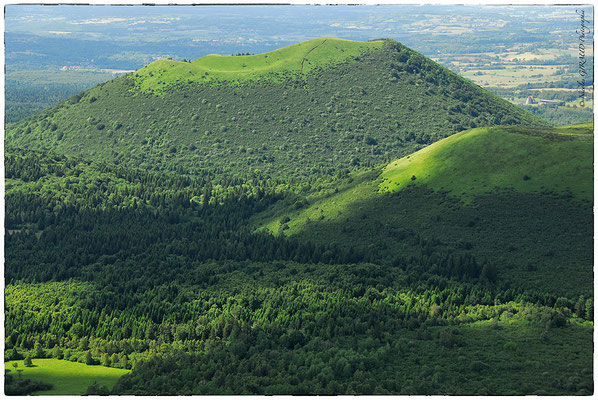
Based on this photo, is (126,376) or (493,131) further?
(493,131)

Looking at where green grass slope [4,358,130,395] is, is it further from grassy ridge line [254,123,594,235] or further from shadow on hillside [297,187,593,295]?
grassy ridge line [254,123,594,235]

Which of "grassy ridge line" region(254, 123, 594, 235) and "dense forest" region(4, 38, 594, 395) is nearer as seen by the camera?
"dense forest" region(4, 38, 594, 395)

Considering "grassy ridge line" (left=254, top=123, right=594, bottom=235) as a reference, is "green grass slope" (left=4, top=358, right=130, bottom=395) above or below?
below

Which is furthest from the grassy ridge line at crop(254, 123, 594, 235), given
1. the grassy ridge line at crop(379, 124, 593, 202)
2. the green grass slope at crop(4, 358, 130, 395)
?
the green grass slope at crop(4, 358, 130, 395)

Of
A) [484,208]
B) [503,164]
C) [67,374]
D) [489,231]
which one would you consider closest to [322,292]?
[489,231]

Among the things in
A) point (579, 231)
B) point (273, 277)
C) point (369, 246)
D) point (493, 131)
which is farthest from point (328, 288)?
point (493, 131)

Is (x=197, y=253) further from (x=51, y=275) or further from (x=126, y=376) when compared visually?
(x=126, y=376)
